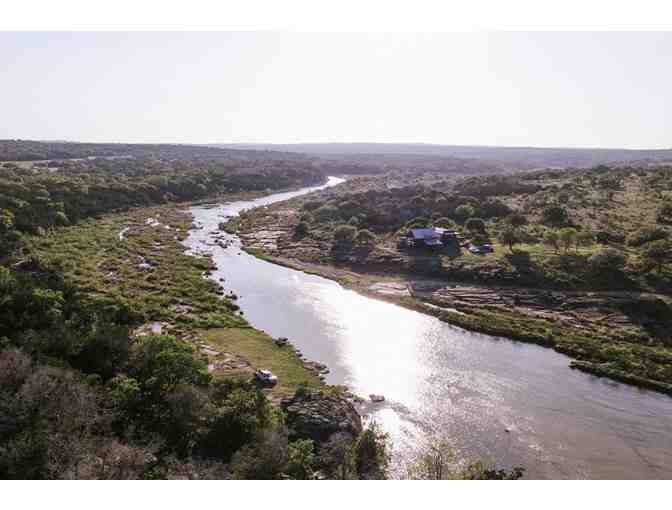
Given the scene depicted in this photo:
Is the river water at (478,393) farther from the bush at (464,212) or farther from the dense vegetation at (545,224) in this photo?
the bush at (464,212)

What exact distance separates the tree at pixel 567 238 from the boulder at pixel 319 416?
4581 centimetres

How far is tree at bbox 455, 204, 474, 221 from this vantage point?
9019 centimetres

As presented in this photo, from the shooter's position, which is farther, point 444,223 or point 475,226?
point 444,223

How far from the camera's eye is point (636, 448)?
29.3 meters

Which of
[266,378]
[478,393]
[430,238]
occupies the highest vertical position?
[430,238]

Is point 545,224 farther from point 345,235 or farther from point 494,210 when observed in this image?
point 345,235

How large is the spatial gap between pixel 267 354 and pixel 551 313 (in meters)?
32.2

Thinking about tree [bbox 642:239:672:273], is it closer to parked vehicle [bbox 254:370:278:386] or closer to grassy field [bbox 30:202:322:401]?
grassy field [bbox 30:202:322:401]

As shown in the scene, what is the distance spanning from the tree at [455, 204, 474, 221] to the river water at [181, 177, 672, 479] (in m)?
42.3

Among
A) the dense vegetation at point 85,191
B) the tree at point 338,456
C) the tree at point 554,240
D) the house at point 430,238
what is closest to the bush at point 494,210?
the house at point 430,238

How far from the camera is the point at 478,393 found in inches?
1398

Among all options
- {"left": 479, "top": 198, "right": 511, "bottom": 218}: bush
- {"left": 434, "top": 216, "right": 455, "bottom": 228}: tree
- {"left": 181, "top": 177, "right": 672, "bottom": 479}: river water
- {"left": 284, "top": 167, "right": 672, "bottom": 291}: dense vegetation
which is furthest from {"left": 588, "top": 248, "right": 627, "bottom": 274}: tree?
{"left": 479, "top": 198, "right": 511, "bottom": 218}: bush

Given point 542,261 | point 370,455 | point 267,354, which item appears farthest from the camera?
point 542,261

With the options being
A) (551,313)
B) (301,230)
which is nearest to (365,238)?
(301,230)
